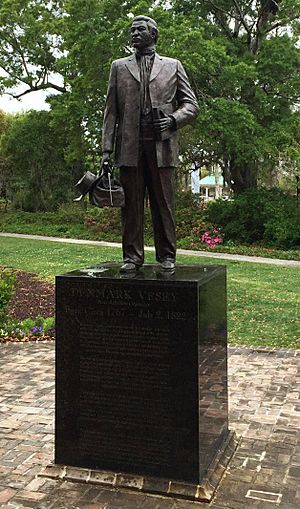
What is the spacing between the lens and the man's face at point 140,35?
15.5 feet

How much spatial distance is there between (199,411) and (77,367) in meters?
1.01

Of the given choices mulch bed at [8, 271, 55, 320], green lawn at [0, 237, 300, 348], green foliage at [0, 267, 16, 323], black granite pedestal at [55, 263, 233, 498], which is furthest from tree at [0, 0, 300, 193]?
black granite pedestal at [55, 263, 233, 498]

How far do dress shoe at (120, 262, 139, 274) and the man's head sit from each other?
1.74m

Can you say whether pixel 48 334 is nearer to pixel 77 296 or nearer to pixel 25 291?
pixel 25 291

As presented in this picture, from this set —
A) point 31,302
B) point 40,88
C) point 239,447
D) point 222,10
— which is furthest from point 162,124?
point 40,88

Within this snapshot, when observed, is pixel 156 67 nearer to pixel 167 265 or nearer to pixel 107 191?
pixel 107 191

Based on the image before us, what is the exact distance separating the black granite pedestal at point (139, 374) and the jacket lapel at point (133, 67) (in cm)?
157

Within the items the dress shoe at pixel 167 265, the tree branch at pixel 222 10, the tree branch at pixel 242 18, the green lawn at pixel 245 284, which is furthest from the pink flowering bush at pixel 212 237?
the dress shoe at pixel 167 265

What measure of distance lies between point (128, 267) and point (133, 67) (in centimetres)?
161

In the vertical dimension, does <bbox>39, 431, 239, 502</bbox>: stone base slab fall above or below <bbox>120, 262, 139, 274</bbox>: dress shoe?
below

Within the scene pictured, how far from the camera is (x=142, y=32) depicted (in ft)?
15.5

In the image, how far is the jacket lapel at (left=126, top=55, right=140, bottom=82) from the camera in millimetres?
4699

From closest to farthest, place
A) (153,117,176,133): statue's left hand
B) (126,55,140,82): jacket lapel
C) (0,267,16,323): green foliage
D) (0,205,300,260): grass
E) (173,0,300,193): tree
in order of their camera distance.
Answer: (153,117,176,133): statue's left hand
(126,55,140,82): jacket lapel
(0,267,16,323): green foliage
(173,0,300,193): tree
(0,205,300,260): grass

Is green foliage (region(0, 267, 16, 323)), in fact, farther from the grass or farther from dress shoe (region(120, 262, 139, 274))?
the grass
